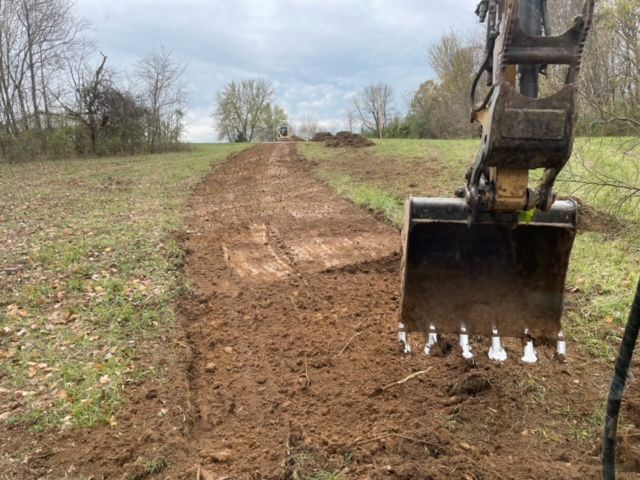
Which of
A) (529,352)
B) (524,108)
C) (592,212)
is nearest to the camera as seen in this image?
(524,108)

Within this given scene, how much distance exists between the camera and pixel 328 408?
339 centimetres

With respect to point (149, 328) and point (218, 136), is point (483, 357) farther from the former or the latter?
point (218, 136)

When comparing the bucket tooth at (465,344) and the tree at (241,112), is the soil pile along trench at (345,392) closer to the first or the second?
the bucket tooth at (465,344)

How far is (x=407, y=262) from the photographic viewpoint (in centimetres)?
345

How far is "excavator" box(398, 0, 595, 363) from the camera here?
7.55 ft

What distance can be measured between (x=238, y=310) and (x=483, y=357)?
2.46 m

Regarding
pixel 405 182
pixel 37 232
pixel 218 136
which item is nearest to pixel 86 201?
pixel 37 232

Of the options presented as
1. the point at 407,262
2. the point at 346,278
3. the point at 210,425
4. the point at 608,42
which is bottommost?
the point at 210,425

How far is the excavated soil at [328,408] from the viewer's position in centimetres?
286

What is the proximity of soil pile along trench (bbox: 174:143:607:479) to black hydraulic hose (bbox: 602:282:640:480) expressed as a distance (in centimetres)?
85

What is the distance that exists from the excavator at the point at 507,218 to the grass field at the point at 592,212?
1.13m

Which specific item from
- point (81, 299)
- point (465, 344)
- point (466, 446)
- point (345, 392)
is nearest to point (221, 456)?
point (345, 392)

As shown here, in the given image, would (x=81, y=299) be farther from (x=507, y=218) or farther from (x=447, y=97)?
(x=447, y=97)

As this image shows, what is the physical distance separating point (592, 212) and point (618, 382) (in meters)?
6.89
